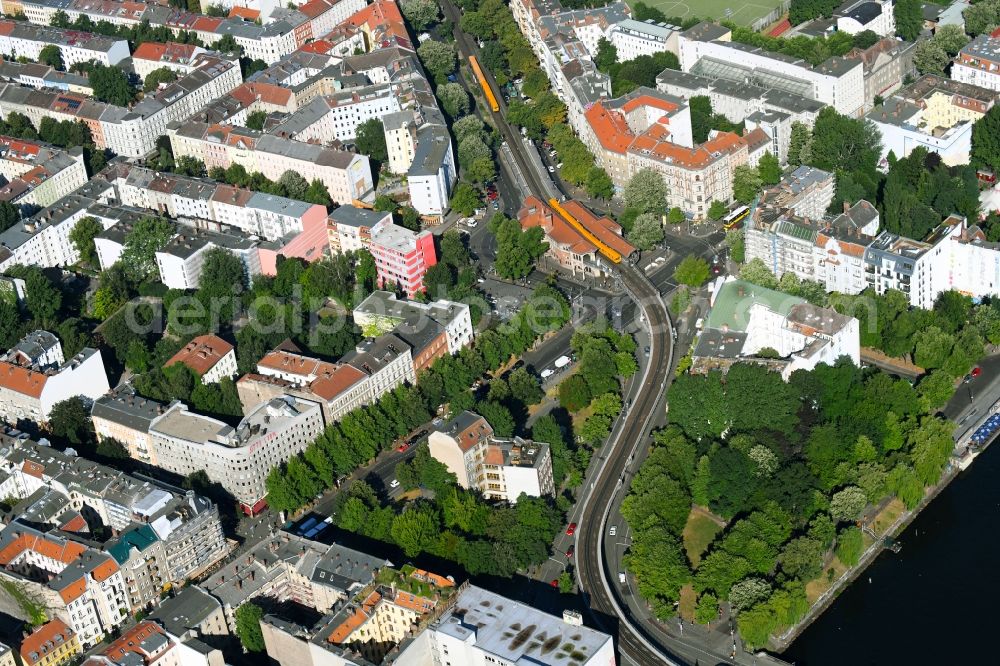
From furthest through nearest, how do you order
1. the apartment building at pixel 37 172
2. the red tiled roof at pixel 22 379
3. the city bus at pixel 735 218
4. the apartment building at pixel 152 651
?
the apartment building at pixel 37 172 → the city bus at pixel 735 218 → the red tiled roof at pixel 22 379 → the apartment building at pixel 152 651

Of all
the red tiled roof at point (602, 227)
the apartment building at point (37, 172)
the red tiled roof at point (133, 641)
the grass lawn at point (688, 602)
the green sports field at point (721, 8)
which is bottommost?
the grass lawn at point (688, 602)

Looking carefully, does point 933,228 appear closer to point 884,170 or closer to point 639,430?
point 884,170

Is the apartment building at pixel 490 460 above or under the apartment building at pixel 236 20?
under

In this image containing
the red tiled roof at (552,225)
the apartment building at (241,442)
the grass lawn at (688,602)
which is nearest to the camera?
the grass lawn at (688,602)

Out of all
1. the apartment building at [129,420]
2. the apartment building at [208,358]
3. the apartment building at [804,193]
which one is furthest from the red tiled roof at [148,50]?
the apartment building at [804,193]

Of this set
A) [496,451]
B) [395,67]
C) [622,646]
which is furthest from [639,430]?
[395,67]

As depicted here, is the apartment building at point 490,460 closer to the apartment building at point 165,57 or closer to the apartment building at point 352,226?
the apartment building at point 352,226
